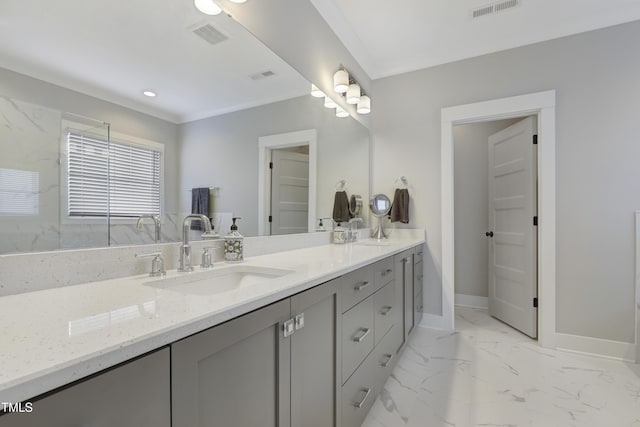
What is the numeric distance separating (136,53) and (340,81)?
5.59 feet

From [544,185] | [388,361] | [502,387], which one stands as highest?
[544,185]

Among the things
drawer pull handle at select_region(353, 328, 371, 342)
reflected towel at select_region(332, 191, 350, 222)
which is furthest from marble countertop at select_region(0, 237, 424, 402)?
reflected towel at select_region(332, 191, 350, 222)

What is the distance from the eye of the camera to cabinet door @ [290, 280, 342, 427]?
100 centimetres

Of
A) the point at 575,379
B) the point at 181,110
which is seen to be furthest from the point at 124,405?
the point at 575,379

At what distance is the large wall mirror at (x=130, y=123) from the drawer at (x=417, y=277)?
1304mm

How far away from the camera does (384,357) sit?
1816 millimetres

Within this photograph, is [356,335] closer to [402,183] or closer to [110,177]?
[110,177]

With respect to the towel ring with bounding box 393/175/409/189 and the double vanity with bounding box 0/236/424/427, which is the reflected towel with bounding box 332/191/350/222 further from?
the double vanity with bounding box 0/236/424/427

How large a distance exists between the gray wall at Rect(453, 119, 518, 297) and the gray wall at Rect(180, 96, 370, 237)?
6.34 feet

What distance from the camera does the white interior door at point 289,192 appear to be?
193 cm

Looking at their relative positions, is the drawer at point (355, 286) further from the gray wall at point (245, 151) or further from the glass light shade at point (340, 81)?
the glass light shade at point (340, 81)

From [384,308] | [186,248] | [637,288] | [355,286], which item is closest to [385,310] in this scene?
[384,308]

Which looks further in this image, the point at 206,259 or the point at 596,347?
the point at 596,347

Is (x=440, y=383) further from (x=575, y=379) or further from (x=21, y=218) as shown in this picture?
(x=21, y=218)
